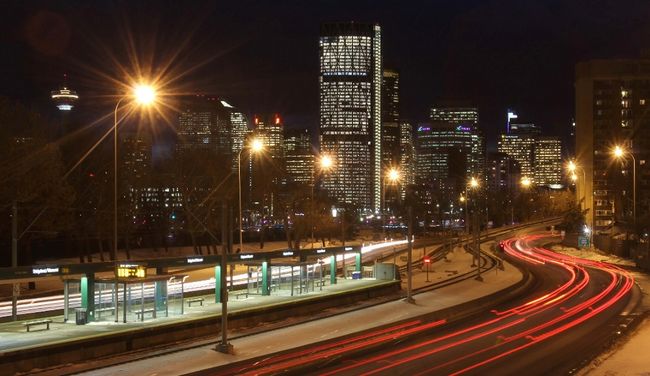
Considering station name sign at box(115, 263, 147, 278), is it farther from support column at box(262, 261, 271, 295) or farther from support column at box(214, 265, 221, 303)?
support column at box(262, 261, 271, 295)

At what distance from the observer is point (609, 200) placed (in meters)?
141

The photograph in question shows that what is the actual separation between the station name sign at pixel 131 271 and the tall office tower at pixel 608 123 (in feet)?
403

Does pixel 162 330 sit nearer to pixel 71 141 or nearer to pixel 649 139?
pixel 71 141

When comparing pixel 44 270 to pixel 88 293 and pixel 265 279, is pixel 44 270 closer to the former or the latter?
pixel 88 293

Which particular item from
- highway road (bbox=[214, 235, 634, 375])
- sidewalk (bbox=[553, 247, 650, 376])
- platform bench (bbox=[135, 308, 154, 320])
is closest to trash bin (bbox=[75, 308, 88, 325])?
platform bench (bbox=[135, 308, 154, 320])

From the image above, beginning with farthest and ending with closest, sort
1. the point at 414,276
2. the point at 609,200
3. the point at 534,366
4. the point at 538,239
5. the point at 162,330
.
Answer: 1. the point at 609,200
2. the point at 538,239
3. the point at 414,276
4. the point at 162,330
5. the point at 534,366

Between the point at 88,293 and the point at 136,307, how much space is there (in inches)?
136

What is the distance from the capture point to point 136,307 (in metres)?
31.5

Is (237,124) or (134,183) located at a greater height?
(237,124)

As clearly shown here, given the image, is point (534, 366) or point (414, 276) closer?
point (534, 366)

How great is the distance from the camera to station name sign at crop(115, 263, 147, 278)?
28078 mm

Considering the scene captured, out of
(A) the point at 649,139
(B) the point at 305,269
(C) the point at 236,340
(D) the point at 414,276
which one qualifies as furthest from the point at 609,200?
(C) the point at 236,340

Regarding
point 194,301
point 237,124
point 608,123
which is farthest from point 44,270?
point 237,124

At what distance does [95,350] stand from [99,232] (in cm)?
4030
